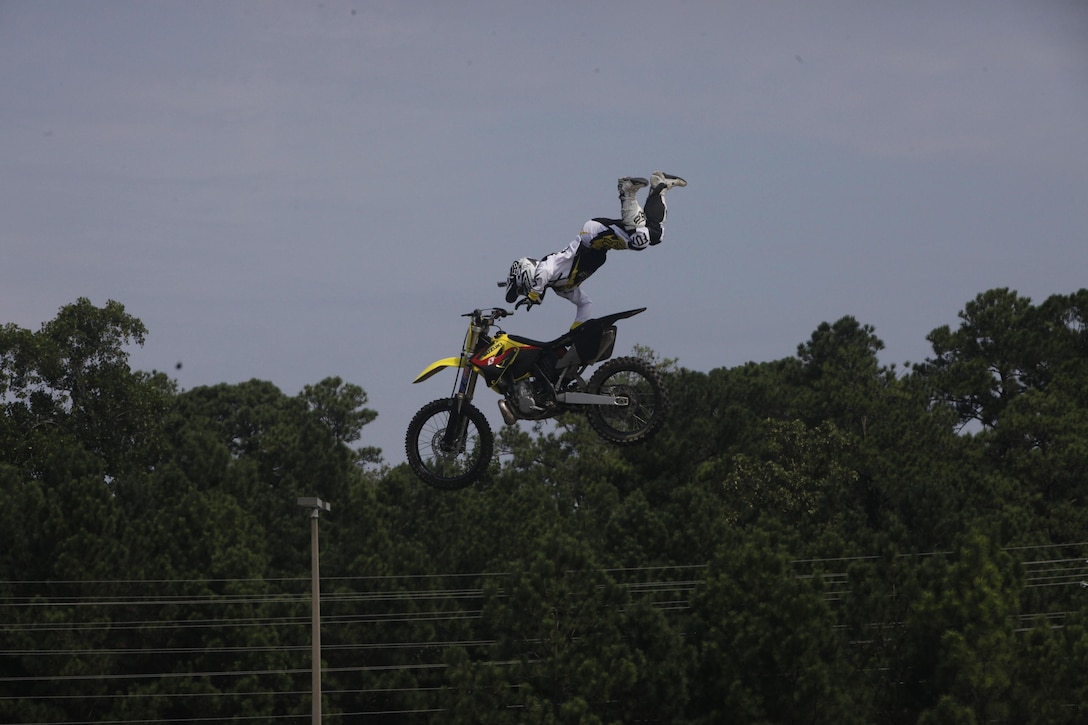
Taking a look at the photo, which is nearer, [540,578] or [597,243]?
[597,243]

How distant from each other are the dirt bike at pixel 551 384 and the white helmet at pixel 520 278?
1.15 ft

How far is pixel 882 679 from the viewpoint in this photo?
4975 cm

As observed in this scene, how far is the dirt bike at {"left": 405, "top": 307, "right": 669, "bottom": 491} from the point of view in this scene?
65.5 feet

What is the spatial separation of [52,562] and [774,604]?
24217 mm

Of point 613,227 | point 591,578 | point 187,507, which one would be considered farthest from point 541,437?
point 613,227

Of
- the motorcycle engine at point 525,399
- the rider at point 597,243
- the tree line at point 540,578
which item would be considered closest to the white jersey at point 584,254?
the rider at point 597,243

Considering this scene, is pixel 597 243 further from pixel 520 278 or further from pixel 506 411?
pixel 506 411

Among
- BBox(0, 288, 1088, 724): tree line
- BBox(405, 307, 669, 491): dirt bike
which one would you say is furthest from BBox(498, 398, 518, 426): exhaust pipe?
BBox(0, 288, 1088, 724): tree line

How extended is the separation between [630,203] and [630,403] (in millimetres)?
2467

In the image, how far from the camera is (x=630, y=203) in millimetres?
19641

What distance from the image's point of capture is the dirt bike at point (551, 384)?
20.0m

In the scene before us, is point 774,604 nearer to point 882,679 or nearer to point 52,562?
point 882,679

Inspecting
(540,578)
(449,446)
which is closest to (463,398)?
(449,446)

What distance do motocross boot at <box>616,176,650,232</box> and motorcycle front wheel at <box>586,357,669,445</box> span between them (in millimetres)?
1639
